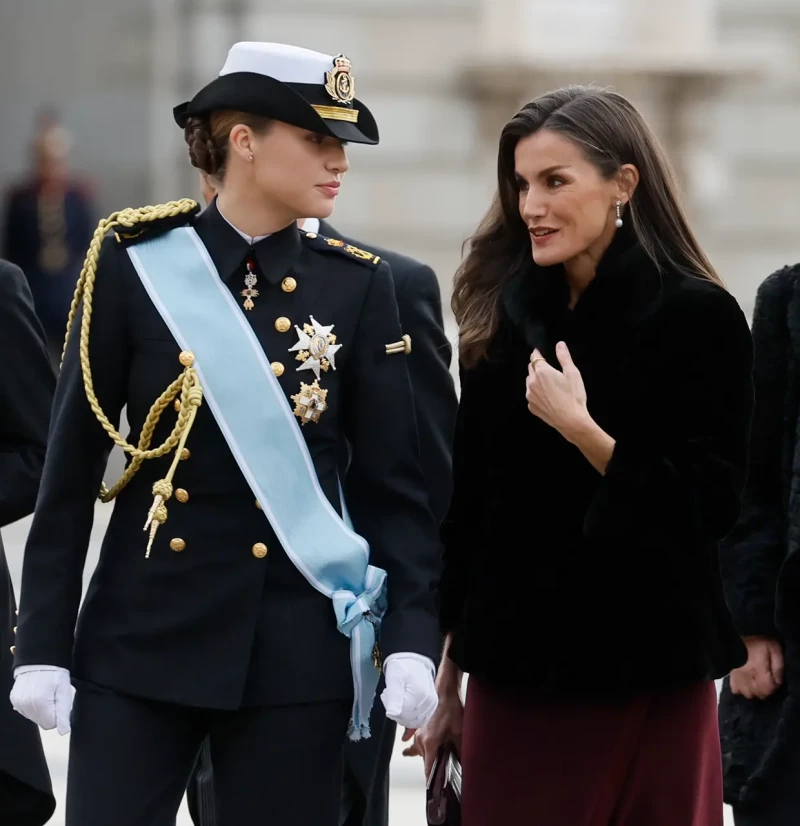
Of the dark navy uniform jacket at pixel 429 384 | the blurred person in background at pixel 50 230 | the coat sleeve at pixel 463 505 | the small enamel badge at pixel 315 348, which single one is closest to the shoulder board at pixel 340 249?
the small enamel badge at pixel 315 348

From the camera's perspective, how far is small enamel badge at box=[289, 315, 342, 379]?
3311 mm

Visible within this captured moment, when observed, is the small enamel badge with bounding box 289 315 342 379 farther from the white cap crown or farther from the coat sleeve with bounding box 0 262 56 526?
the coat sleeve with bounding box 0 262 56 526

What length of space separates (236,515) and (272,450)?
12cm

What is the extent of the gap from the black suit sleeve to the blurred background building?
25.4 feet

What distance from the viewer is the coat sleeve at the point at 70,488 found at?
3238 mm

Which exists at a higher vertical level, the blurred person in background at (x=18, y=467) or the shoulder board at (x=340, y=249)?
the shoulder board at (x=340, y=249)

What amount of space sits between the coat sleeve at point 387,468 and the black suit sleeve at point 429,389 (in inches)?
29.8

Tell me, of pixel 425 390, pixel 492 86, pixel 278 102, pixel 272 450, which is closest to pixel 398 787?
pixel 425 390

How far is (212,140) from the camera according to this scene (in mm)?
3428

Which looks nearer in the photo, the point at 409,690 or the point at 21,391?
the point at 409,690

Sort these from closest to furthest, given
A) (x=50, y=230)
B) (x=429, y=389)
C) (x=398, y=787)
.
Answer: (x=429, y=389)
(x=398, y=787)
(x=50, y=230)

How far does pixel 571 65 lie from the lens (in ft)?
40.5

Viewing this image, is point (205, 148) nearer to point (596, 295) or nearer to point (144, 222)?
point (144, 222)

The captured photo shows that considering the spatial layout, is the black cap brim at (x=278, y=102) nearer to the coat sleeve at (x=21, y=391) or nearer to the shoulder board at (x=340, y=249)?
the shoulder board at (x=340, y=249)
